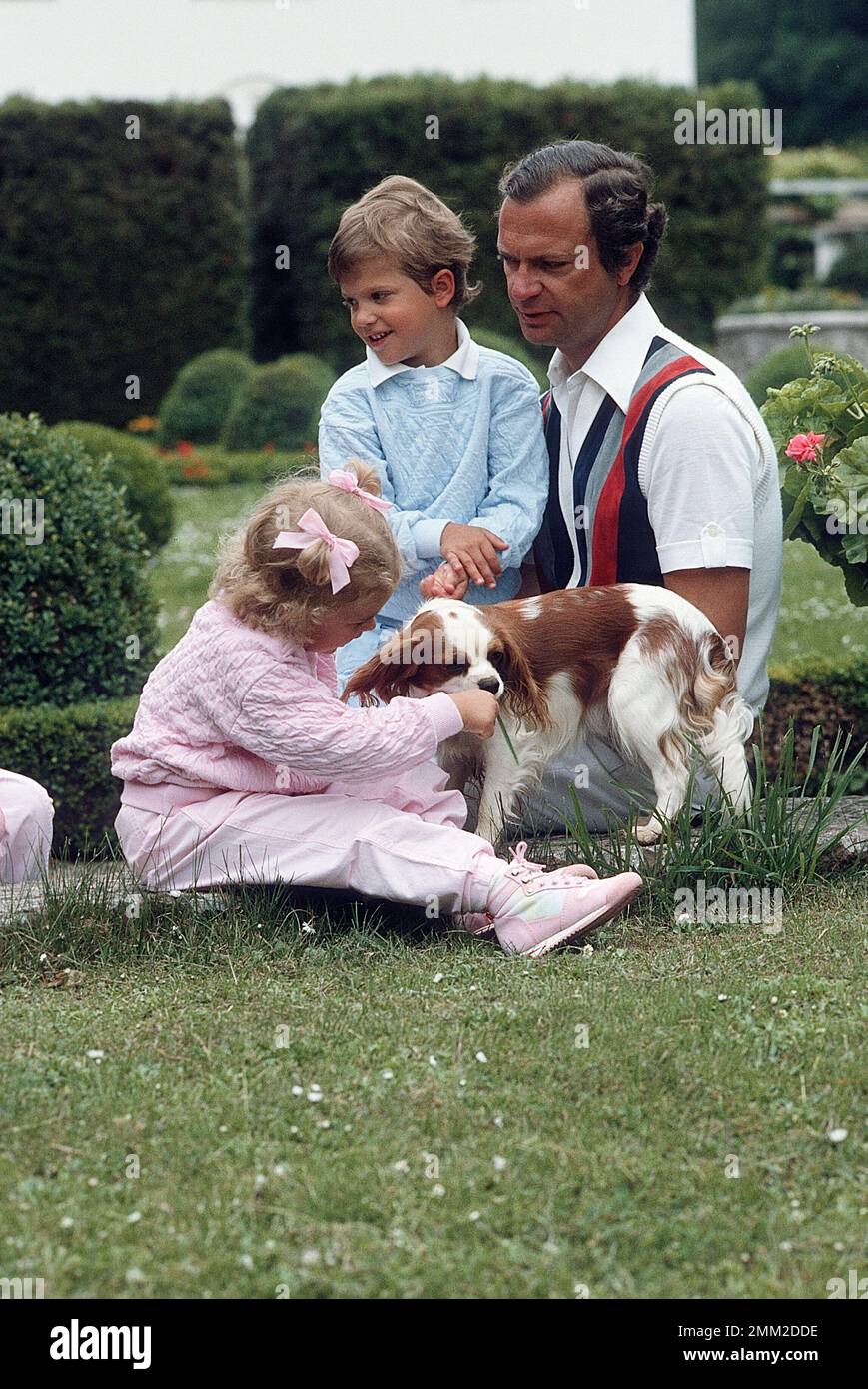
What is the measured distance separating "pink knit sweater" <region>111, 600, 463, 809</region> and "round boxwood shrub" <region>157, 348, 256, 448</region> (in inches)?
523

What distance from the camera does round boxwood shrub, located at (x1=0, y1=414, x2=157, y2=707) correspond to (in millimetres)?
5430

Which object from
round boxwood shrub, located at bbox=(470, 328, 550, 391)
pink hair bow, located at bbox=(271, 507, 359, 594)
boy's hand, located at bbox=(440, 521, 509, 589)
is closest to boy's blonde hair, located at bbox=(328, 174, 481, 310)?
boy's hand, located at bbox=(440, 521, 509, 589)

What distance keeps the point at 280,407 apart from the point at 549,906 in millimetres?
12245

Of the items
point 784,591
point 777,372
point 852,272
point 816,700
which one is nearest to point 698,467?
point 816,700

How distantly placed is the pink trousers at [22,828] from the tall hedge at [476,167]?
44.1ft

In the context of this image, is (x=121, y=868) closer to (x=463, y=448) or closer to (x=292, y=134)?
(x=463, y=448)

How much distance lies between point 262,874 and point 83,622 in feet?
6.47

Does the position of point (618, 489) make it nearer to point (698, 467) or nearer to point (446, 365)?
point (698, 467)

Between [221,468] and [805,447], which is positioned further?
[221,468]

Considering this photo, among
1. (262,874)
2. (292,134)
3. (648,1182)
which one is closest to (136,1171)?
(648,1182)

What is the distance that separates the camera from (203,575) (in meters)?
10.2

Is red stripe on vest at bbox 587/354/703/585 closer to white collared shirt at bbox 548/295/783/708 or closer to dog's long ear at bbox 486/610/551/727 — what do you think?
white collared shirt at bbox 548/295/783/708

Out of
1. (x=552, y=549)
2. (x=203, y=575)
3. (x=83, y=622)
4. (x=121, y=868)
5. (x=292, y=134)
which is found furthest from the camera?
(x=292, y=134)

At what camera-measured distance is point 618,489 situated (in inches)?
Answer: 171
